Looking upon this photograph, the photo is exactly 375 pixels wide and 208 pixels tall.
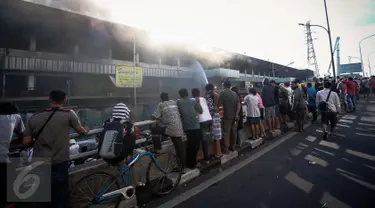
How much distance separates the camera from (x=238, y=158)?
4.34 meters

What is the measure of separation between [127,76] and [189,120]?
2.96 meters

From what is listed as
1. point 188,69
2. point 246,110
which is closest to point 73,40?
point 188,69

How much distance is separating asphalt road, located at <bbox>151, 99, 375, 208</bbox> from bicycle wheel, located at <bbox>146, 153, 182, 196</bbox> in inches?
6.5

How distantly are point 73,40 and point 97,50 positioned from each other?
1589 mm

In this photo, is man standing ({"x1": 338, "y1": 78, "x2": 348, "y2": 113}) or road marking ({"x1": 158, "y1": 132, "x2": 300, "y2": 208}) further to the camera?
man standing ({"x1": 338, "y1": 78, "x2": 348, "y2": 113})

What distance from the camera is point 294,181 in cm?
301

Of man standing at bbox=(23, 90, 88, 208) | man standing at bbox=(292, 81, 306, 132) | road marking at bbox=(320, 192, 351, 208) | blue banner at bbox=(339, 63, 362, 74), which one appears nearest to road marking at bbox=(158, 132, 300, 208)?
man standing at bbox=(23, 90, 88, 208)

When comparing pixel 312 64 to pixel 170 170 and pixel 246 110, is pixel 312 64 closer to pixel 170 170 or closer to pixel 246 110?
pixel 246 110

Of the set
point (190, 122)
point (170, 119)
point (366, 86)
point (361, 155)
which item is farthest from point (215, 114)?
point (366, 86)

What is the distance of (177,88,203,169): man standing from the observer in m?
3.50

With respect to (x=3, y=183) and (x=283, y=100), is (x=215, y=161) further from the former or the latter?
(x=283, y=100)

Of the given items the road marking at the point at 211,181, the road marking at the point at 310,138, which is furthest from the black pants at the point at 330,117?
the road marking at the point at 211,181

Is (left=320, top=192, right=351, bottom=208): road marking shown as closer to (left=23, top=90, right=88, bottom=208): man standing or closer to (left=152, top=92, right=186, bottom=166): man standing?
(left=152, top=92, right=186, bottom=166): man standing

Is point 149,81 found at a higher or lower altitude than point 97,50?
lower
